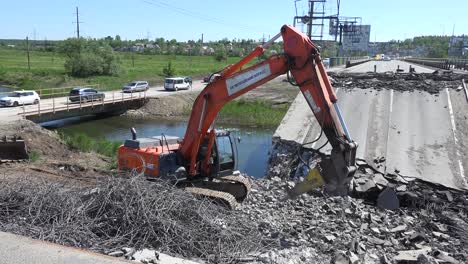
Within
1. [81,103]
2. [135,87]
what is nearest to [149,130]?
[81,103]

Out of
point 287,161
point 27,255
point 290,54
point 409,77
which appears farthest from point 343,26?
point 27,255

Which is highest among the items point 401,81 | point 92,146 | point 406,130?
point 401,81

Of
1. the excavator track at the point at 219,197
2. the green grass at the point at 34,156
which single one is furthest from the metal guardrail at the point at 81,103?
the excavator track at the point at 219,197

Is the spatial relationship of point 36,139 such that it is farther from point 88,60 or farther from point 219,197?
point 88,60

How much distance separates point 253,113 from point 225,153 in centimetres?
2802

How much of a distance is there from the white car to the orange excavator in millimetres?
24447

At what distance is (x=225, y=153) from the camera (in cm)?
1172

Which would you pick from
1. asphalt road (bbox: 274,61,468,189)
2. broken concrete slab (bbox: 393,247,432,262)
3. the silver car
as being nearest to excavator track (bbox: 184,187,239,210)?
broken concrete slab (bbox: 393,247,432,262)

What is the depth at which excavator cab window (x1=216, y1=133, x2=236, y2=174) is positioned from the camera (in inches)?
456

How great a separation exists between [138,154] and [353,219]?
5514mm

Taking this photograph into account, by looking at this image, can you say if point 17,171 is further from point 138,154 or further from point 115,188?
point 115,188

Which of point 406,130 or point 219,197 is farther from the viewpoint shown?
point 406,130

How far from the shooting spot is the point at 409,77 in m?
21.3

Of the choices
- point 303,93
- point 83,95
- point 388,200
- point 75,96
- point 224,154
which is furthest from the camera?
point 83,95
